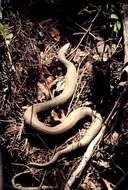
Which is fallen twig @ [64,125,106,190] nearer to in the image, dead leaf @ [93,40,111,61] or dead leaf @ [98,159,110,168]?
dead leaf @ [98,159,110,168]

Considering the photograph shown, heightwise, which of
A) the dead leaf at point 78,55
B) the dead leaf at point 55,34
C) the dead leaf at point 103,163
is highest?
the dead leaf at point 55,34

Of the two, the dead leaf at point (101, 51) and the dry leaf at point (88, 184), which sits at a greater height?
the dead leaf at point (101, 51)

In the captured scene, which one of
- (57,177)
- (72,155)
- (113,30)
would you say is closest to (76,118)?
(72,155)

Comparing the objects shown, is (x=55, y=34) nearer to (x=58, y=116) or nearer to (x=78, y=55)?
(x=78, y=55)

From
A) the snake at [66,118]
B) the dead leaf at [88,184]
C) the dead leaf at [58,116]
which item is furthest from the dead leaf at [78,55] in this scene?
the dead leaf at [88,184]

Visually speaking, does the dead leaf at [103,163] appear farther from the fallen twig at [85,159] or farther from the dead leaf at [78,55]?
the dead leaf at [78,55]

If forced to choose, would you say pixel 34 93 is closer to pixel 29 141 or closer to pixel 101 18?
pixel 29 141

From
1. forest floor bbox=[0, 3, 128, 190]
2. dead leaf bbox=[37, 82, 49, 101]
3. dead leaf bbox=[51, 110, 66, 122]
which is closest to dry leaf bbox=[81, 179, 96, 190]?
forest floor bbox=[0, 3, 128, 190]
